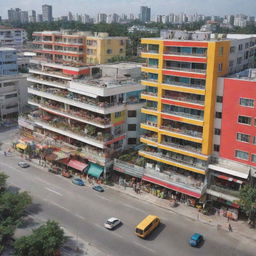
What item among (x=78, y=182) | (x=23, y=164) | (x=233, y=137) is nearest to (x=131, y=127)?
(x=78, y=182)

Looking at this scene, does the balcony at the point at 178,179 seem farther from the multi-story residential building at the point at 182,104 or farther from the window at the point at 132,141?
the window at the point at 132,141

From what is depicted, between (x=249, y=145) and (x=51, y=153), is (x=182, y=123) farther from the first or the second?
(x=51, y=153)

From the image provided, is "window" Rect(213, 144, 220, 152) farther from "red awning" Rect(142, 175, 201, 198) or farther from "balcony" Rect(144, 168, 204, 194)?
"red awning" Rect(142, 175, 201, 198)

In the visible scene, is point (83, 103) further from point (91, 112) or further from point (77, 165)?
point (77, 165)

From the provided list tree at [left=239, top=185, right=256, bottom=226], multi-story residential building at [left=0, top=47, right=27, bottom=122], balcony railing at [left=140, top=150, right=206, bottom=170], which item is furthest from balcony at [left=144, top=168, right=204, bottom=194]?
multi-story residential building at [left=0, top=47, right=27, bottom=122]

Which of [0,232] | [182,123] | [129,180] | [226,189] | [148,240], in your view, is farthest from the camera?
[129,180]

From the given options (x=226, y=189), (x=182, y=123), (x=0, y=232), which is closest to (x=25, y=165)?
(x=0, y=232)
